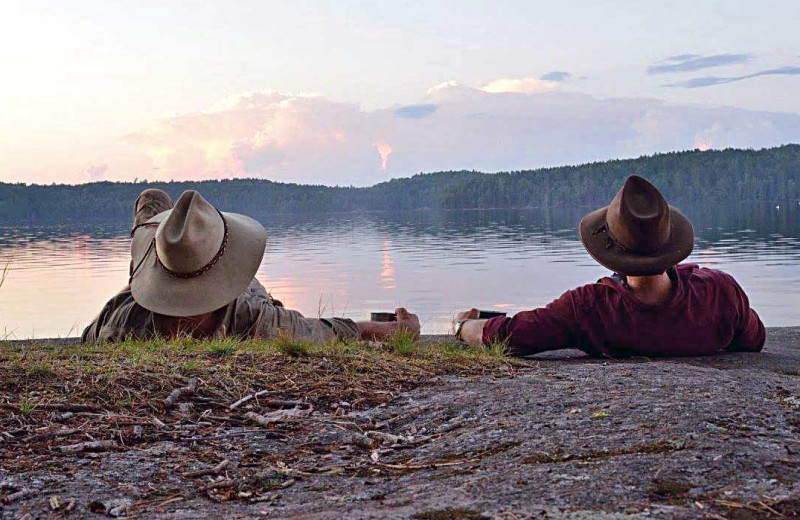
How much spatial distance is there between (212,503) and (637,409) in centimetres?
184

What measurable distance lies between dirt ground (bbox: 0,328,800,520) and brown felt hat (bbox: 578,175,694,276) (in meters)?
1.81

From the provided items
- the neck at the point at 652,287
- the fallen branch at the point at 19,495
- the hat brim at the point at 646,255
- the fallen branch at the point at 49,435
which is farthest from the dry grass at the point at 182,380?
the neck at the point at 652,287

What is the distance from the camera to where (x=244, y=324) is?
7.08 meters

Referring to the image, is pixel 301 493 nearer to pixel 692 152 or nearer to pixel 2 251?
pixel 2 251

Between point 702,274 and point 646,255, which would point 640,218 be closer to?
point 646,255

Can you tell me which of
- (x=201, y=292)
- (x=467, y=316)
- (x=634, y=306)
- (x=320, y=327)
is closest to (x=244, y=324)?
(x=320, y=327)

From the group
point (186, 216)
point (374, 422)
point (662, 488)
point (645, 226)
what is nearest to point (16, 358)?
point (186, 216)

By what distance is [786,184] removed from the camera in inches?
5817

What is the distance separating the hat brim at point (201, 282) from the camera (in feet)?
21.1

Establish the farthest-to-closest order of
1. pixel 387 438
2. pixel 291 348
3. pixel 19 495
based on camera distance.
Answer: pixel 291 348 → pixel 387 438 → pixel 19 495

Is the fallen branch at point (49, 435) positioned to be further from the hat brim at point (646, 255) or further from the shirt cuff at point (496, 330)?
the hat brim at point (646, 255)

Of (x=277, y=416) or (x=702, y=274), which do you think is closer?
(x=277, y=416)

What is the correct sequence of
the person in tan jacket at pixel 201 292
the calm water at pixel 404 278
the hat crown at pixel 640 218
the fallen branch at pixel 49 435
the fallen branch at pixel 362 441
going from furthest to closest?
1. the calm water at pixel 404 278
2. the hat crown at pixel 640 218
3. the person in tan jacket at pixel 201 292
4. the fallen branch at pixel 362 441
5. the fallen branch at pixel 49 435

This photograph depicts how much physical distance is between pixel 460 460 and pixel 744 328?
429 cm
